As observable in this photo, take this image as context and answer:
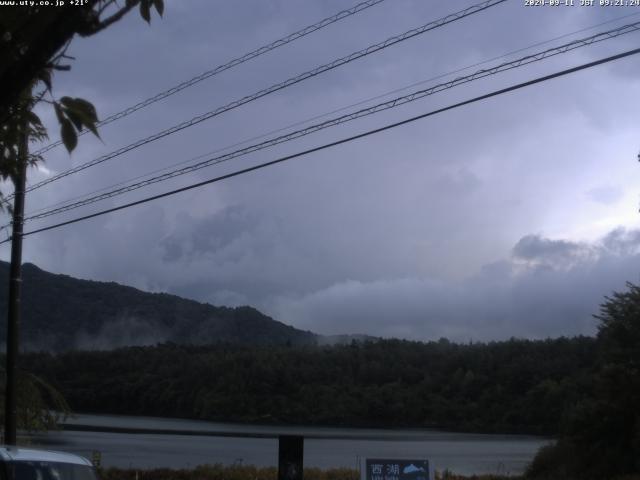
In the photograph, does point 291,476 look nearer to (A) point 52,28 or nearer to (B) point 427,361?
(A) point 52,28

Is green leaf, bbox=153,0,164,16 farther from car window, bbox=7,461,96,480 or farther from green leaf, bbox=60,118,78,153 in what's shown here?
car window, bbox=7,461,96,480

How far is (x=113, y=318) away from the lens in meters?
61.5

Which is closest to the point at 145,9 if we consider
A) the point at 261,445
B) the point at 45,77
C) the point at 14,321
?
the point at 45,77

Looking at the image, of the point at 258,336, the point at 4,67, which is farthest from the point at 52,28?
the point at 258,336

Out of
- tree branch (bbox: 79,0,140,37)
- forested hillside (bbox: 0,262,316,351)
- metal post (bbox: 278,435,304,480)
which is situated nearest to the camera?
tree branch (bbox: 79,0,140,37)

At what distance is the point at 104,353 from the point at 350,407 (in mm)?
13874

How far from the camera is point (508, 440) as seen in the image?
42.2 metres

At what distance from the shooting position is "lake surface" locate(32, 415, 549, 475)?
3219cm

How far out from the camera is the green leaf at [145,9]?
5170 mm

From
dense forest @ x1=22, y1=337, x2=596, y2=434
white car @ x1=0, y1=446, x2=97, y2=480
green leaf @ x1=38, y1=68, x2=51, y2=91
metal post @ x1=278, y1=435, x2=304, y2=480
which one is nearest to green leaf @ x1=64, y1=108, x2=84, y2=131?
green leaf @ x1=38, y1=68, x2=51, y2=91

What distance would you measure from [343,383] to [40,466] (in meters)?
39.6

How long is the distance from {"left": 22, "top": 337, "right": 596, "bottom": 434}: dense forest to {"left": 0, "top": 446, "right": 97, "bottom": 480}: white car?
3001 centimetres

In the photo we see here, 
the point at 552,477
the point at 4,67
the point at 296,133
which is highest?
the point at 296,133

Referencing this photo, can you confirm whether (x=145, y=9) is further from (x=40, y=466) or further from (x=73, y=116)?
(x=40, y=466)
